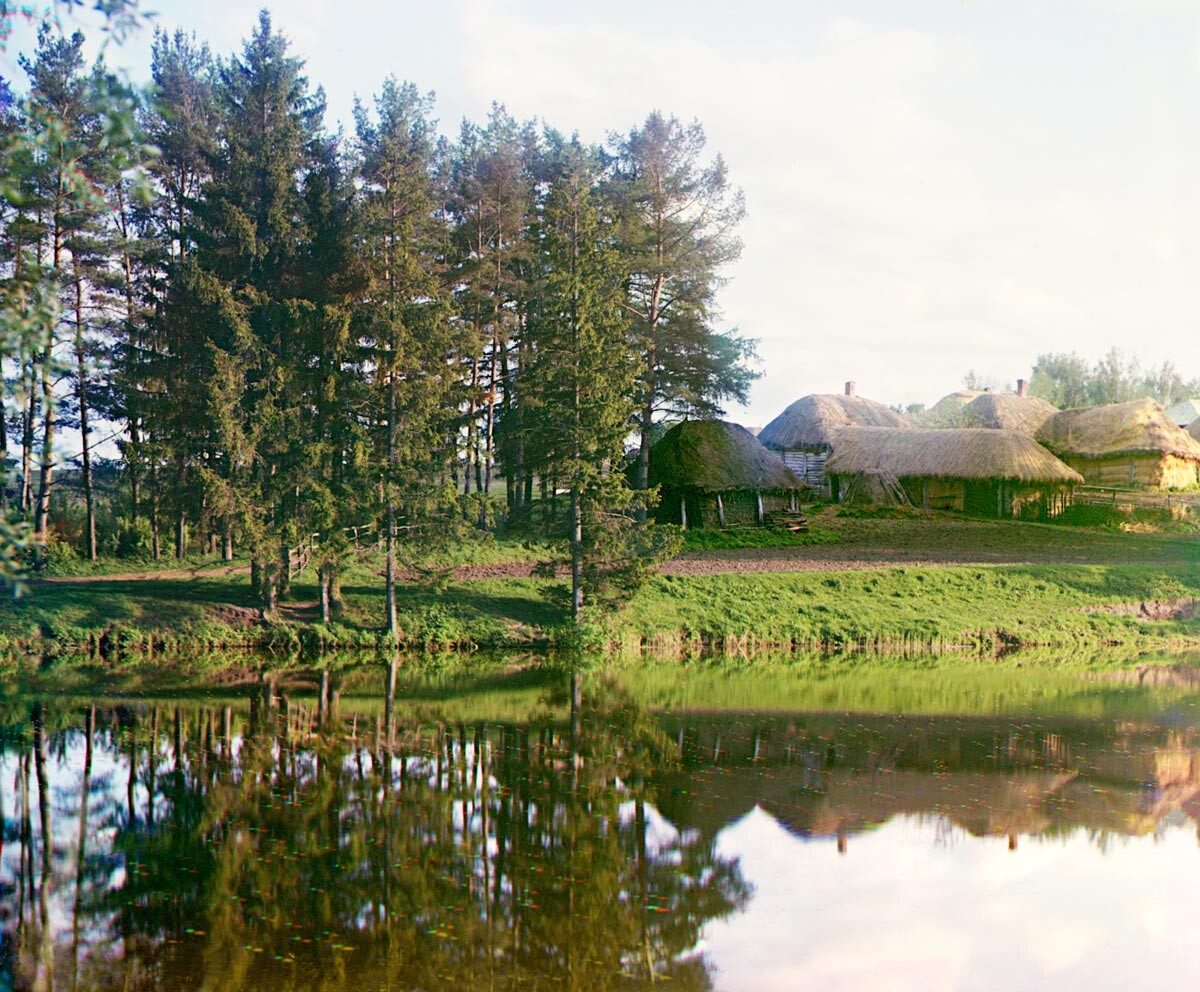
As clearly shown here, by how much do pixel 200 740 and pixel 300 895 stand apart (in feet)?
21.7

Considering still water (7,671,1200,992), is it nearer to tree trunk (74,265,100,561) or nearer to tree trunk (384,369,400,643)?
tree trunk (384,369,400,643)

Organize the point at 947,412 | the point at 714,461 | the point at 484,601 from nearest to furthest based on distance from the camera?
the point at 484,601
the point at 714,461
the point at 947,412

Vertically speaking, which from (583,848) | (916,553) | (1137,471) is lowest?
(583,848)

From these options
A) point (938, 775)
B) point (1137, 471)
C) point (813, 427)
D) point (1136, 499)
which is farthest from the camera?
point (813, 427)

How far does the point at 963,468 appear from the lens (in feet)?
136

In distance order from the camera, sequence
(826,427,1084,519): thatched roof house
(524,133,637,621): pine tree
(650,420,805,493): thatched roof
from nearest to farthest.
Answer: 1. (524,133,637,621): pine tree
2. (650,420,805,493): thatched roof
3. (826,427,1084,519): thatched roof house

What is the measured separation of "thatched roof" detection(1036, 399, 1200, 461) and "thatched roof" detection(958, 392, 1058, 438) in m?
1.13

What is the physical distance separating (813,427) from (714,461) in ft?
30.3

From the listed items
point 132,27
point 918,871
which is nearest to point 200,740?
point 918,871

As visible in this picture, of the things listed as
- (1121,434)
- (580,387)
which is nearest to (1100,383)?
(1121,434)

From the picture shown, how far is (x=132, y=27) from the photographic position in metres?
5.54

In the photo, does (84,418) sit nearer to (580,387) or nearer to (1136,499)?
(580,387)

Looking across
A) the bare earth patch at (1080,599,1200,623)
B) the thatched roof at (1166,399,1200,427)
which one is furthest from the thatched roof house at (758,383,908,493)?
the thatched roof at (1166,399,1200,427)

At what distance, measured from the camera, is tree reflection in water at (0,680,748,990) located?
750 centimetres
